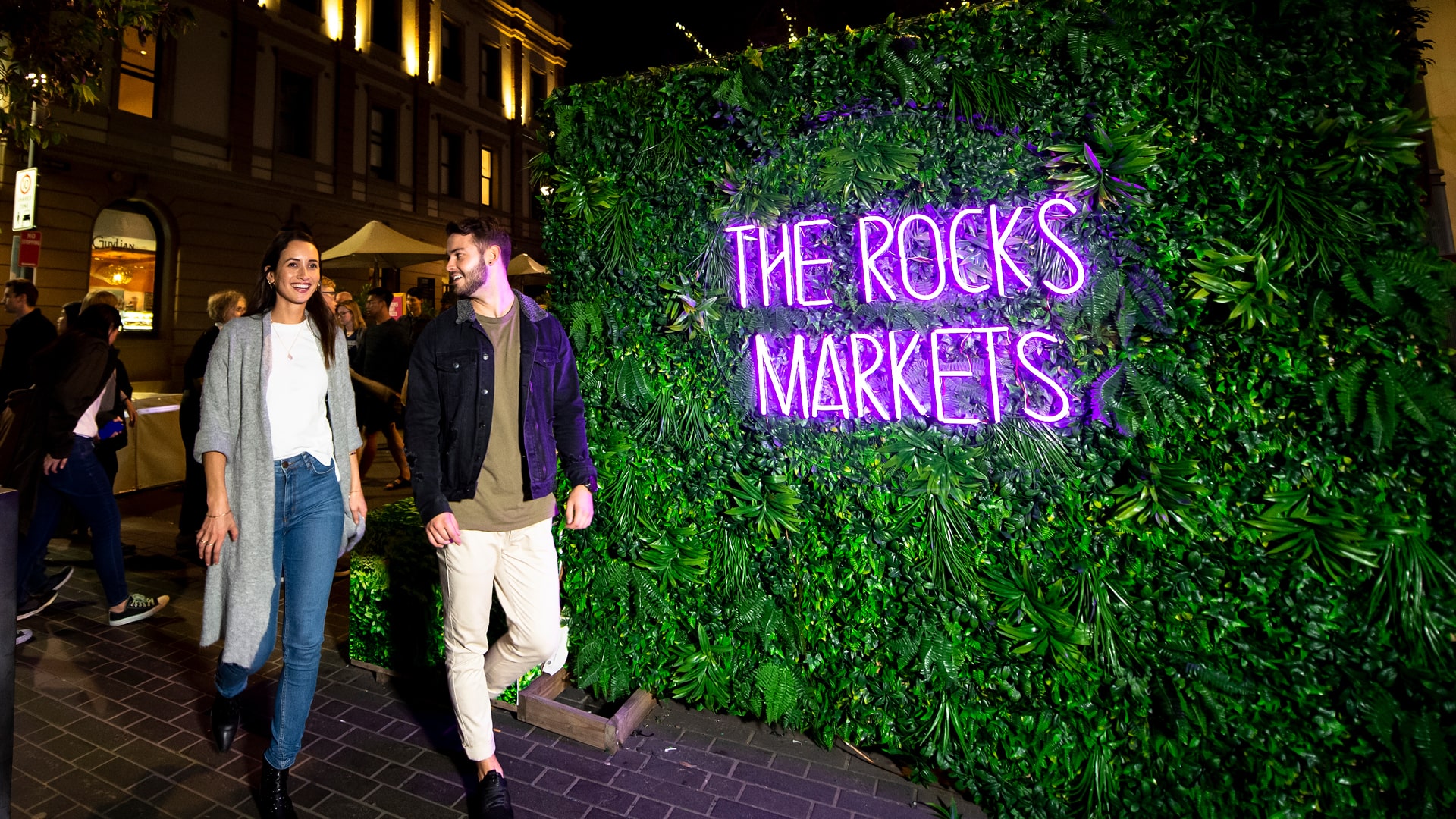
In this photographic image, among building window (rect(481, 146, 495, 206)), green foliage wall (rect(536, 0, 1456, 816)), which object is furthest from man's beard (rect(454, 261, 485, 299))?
building window (rect(481, 146, 495, 206))

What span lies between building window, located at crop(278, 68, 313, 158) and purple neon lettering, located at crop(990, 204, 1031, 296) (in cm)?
2073

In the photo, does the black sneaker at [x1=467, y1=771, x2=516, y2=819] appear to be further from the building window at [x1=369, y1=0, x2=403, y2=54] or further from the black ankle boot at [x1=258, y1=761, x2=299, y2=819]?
the building window at [x1=369, y1=0, x2=403, y2=54]

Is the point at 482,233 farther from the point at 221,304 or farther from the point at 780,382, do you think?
the point at 221,304

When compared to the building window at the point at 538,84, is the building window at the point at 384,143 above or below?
below

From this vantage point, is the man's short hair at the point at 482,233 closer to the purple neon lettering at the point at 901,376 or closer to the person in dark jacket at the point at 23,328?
the purple neon lettering at the point at 901,376

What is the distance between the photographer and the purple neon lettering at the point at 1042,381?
109 inches

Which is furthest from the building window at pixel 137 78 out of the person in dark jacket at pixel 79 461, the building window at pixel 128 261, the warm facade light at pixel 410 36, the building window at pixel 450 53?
the person in dark jacket at pixel 79 461

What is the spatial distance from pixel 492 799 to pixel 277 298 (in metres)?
2.19

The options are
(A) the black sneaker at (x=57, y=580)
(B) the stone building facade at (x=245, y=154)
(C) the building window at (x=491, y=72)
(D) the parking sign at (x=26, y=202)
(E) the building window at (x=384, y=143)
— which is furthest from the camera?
(C) the building window at (x=491, y=72)

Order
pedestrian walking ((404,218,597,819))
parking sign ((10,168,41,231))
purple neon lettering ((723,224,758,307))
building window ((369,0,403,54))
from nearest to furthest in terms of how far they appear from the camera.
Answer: pedestrian walking ((404,218,597,819)), purple neon lettering ((723,224,758,307)), parking sign ((10,168,41,231)), building window ((369,0,403,54))

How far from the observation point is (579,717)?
3.28m

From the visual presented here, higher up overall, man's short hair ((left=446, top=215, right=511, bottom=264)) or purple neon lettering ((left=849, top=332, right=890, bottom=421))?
man's short hair ((left=446, top=215, right=511, bottom=264))

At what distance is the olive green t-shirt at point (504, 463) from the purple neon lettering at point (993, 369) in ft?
6.32

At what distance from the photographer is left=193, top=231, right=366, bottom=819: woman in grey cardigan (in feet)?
8.76
